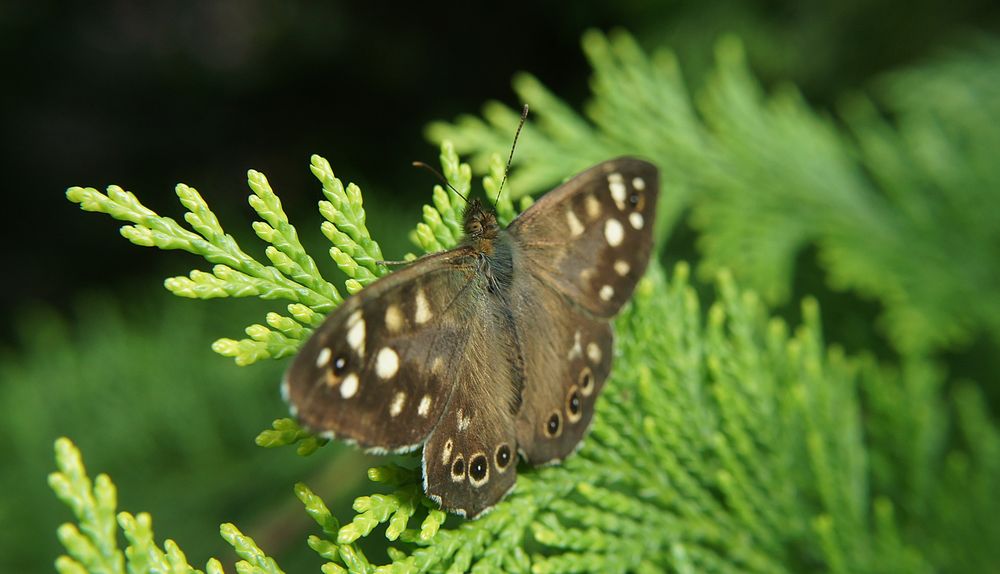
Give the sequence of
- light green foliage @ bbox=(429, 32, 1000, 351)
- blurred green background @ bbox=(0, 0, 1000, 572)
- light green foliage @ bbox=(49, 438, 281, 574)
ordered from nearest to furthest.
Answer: light green foliage @ bbox=(49, 438, 281, 574) → light green foliage @ bbox=(429, 32, 1000, 351) → blurred green background @ bbox=(0, 0, 1000, 572)

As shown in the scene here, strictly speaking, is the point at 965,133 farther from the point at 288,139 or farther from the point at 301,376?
the point at 288,139

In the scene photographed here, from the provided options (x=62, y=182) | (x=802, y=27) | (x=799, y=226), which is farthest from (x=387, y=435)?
(x=62, y=182)

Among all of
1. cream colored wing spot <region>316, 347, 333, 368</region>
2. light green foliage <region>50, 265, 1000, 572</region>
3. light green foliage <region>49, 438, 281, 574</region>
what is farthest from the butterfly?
light green foliage <region>49, 438, 281, 574</region>

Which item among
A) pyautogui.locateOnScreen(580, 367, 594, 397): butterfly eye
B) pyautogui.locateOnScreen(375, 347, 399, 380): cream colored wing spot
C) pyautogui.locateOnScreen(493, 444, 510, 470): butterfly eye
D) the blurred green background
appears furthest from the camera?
the blurred green background

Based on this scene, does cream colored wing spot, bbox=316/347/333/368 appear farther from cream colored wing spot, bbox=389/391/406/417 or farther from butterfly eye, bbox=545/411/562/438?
butterfly eye, bbox=545/411/562/438

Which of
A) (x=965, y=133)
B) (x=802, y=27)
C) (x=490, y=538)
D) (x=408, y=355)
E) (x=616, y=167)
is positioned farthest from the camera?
(x=802, y=27)

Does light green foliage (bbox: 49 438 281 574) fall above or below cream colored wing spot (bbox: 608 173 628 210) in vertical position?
below
